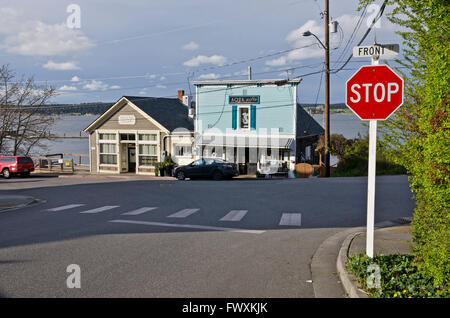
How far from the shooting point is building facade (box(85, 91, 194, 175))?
35594 millimetres

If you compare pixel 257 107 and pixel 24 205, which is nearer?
pixel 24 205

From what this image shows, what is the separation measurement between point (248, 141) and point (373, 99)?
26.3 metres

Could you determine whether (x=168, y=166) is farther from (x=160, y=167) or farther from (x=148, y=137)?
(x=148, y=137)

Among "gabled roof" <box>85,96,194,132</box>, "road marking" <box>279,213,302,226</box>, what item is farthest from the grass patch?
"gabled roof" <box>85,96,194,132</box>

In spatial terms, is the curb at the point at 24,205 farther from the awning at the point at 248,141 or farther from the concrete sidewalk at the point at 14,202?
the awning at the point at 248,141

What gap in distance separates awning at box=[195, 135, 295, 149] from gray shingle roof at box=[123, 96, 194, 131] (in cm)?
380

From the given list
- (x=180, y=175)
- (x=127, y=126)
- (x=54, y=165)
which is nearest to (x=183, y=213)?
(x=180, y=175)

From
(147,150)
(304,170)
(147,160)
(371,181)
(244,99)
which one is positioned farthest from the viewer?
(147,160)

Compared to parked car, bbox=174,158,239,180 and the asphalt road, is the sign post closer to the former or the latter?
the asphalt road

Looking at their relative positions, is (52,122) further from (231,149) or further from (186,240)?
(186,240)

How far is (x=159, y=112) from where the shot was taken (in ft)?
123

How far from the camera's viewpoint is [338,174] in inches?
1064

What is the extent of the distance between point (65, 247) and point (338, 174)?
2145 cm

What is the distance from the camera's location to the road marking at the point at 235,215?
1189cm
